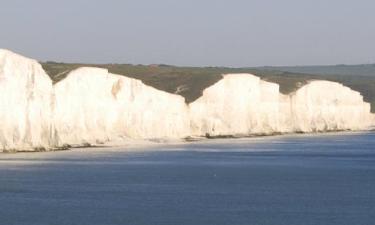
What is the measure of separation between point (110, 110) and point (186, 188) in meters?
30.4

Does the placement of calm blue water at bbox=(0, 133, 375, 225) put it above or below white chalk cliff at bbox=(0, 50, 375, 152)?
below

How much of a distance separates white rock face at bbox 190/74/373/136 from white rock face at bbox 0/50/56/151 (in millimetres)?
26021

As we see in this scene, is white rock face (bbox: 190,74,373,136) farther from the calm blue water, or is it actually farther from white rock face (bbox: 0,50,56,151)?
white rock face (bbox: 0,50,56,151)

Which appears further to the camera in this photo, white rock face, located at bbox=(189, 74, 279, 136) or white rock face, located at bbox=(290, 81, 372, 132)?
white rock face, located at bbox=(290, 81, 372, 132)

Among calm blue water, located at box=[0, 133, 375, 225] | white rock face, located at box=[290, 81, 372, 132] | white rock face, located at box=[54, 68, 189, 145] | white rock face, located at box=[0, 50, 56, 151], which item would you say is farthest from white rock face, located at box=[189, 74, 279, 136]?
white rock face, located at box=[0, 50, 56, 151]

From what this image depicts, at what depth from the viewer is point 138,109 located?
78062mm

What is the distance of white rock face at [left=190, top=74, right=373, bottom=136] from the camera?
90.2 m

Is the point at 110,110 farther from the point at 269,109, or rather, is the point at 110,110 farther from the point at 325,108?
the point at 325,108

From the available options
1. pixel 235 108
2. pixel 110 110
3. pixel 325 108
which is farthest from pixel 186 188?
pixel 325 108

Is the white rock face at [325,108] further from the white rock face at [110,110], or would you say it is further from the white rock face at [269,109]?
the white rock face at [110,110]

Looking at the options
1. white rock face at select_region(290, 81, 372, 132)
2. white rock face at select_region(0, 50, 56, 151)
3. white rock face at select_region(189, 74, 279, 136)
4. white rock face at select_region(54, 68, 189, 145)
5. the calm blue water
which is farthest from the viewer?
white rock face at select_region(290, 81, 372, 132)

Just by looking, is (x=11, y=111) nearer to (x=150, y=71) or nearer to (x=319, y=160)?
(x=319, y=160)

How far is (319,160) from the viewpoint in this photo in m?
64.0

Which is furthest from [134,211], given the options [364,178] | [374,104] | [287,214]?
[374,104]
